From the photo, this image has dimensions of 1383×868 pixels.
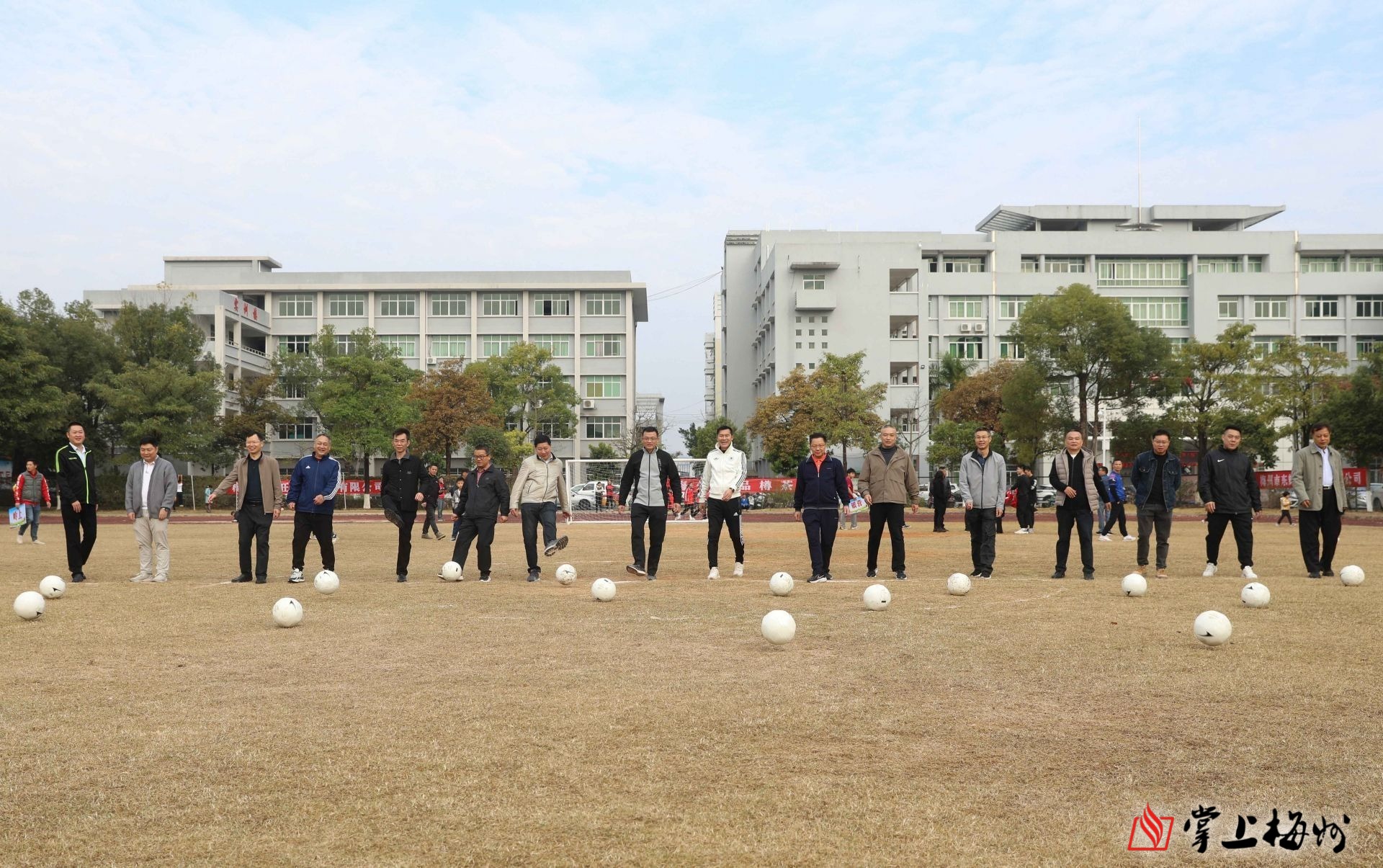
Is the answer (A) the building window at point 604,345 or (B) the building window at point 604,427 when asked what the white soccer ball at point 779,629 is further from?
(A) the building window at point 604,345

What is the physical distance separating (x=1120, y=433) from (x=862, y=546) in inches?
1558

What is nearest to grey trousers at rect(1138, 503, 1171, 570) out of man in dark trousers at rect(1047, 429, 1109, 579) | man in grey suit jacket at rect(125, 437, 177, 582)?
man in dark trousers at rect(1047, 429, 1109, 579)

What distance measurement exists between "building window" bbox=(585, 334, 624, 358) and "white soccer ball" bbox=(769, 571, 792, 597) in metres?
74.8

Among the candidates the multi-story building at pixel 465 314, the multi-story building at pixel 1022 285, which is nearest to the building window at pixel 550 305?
the multi-story building at pixel 465 314

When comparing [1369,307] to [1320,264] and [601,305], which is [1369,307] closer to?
[1320,264]

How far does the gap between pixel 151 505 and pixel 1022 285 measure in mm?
74567

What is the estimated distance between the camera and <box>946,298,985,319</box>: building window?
3214 inches

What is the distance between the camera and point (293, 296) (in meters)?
85.1

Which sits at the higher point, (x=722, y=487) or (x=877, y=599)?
(x=722, y=487)

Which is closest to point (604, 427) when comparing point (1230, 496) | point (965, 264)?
point (965, 264)

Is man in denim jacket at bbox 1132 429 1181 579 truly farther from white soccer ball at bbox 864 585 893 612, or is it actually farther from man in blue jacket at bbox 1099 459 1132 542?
man in blue jacket at bbox 1099 459 1132 542

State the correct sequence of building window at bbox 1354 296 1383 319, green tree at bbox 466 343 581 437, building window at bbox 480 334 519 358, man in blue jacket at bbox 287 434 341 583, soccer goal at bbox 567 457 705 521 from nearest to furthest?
1. man in blue jacket at bbox 287 434 341 583
2. soccer goal at bbox 567 457 705 521
3. green tree at bbox 466 343 581 437
4. building window at bbox 1354 296 1383 319
5. building window at bbox 480 334 519 358

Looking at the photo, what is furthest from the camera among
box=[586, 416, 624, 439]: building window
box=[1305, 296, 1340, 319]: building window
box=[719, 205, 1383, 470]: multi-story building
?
box=[586, 416, 624, 439]: building window

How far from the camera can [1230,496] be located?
14609 millimetres
